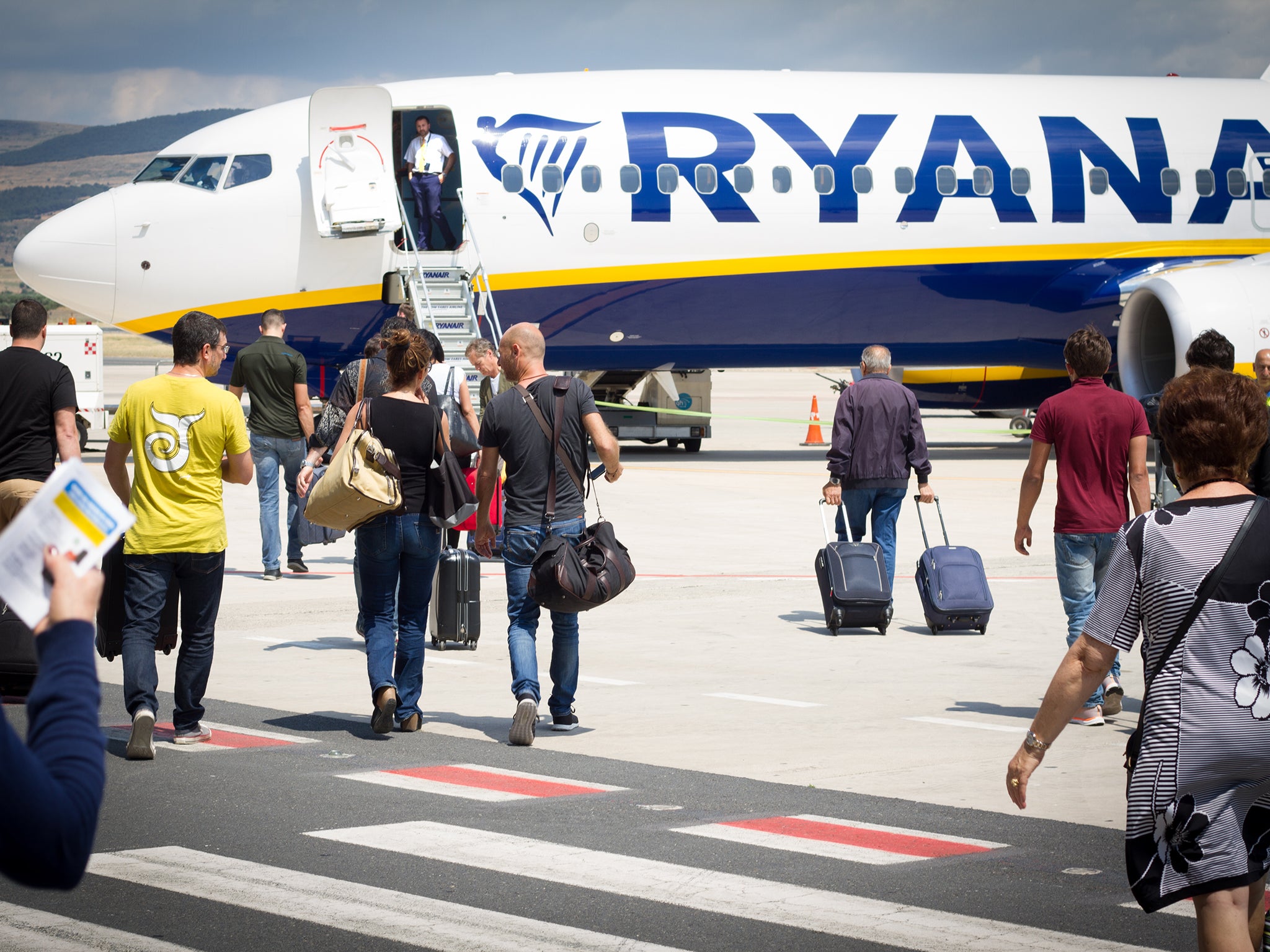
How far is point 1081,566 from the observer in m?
7.93

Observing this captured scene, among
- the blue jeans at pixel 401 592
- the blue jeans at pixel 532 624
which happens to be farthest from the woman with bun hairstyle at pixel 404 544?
the blue jeans at pixel 532 624

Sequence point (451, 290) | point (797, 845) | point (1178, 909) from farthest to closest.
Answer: point (451, 290) < point (797, 845) < point (1178, 909)

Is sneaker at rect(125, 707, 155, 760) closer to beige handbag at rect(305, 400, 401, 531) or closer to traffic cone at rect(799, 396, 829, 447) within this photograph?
beige handbag at rect(305, 400, 401, 531)

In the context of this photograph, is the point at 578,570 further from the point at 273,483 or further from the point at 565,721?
the point at 273,483

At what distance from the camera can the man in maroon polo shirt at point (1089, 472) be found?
7836mm

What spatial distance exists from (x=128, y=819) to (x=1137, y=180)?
18902 millimetres

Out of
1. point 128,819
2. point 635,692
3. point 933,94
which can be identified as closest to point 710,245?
point 933,94

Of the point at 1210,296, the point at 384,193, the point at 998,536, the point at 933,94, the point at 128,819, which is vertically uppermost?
the point at 933,94

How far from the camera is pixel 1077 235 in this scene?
21.7 meters

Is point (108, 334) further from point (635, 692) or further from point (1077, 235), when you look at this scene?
point (635, 692)

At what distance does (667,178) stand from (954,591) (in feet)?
37.0

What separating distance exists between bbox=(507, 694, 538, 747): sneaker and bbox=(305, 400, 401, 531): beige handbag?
1.10 m

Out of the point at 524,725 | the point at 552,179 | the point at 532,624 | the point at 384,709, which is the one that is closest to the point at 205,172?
the point at 552,179

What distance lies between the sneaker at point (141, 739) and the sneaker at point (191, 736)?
0.31 metres
